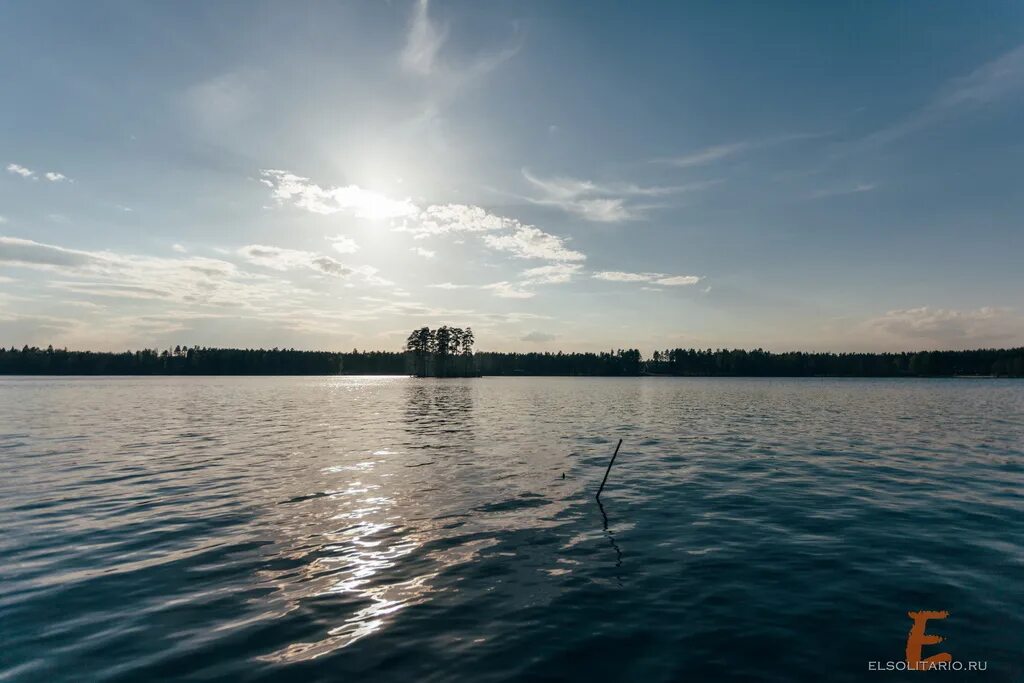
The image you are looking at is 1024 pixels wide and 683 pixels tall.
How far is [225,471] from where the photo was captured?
1126 inches

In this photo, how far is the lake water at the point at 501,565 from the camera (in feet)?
33.3

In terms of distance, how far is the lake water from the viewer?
10.1 meters

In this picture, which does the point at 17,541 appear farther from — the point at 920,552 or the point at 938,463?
the point at 938,463

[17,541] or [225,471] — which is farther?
[225,471]

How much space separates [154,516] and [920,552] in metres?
27.5

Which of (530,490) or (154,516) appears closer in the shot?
(154,516)

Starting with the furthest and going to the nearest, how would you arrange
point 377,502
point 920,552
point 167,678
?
point 377,502 < point 920,552 < point 167,678

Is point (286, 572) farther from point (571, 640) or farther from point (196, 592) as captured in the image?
point (571, 640)

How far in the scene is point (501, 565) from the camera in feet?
48.9

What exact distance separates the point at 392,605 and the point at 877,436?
4833cm

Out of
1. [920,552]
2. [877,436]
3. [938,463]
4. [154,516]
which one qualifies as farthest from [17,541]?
[877,436]

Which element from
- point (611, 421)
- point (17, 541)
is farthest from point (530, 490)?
point (611, 421)

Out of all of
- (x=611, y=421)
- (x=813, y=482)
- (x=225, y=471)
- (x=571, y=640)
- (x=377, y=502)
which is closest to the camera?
(x=571, y=640)

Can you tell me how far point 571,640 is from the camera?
422 inches
